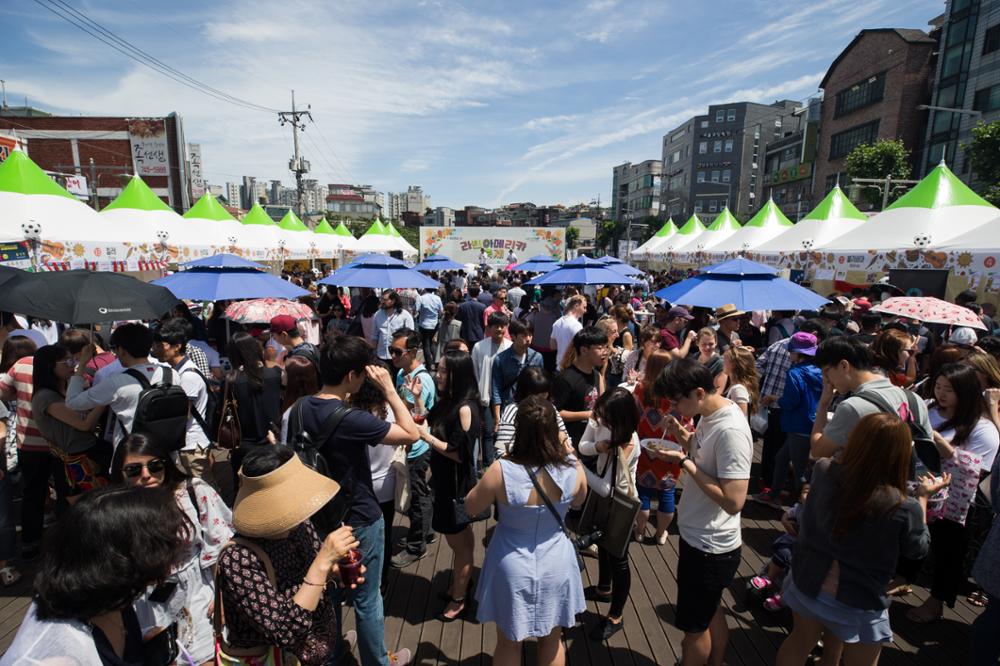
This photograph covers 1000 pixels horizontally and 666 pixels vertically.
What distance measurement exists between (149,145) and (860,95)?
183 feet

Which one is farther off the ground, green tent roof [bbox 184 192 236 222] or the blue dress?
green tent roof [bbox 184 192 236 222]

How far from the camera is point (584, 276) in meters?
8.01

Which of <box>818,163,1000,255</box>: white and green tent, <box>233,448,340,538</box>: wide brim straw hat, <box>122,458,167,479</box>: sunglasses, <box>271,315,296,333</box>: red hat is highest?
<box>818,163,1000,255</box>: white and green tent

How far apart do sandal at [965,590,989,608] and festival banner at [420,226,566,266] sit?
90.4 ft

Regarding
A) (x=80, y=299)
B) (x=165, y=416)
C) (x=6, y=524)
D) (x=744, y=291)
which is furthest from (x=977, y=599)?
(x=6, y=524)

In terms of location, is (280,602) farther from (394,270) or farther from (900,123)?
(900,123)

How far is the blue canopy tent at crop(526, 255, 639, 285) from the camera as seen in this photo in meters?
7.89

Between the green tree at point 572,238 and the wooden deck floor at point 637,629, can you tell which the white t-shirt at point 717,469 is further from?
the green tree at point 572,238

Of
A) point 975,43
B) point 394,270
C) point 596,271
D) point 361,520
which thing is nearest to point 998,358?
point 596,271

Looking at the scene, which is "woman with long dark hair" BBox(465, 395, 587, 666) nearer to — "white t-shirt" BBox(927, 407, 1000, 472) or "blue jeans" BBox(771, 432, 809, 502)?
"white t-shirt" BBox(927, 407, 1000, 472)

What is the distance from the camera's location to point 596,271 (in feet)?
27.2

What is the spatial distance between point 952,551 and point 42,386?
21.5 feet

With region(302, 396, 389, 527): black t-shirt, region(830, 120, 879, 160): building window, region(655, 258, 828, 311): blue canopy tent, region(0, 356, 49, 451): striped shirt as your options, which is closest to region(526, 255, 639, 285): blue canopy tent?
region(655, 258, 828, 311): blue canopy tent

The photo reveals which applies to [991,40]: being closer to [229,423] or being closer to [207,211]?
[207,211]
